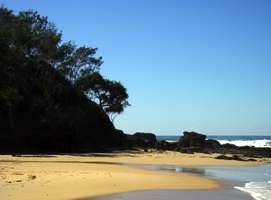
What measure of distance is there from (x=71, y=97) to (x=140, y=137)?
2112cm

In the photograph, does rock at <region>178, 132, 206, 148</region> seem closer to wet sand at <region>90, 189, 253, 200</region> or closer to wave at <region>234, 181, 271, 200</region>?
wave at <region>234, 181, 271, 200</region>

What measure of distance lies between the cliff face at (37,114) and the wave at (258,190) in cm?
2675

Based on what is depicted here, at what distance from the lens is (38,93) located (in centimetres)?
5188

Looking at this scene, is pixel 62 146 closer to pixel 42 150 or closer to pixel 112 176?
pixel 42 150

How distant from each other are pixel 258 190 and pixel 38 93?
35.0m

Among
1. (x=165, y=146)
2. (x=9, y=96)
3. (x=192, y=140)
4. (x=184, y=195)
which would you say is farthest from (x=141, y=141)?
(x=184, y=195)

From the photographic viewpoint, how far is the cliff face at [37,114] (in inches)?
1844

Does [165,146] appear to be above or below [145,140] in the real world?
below

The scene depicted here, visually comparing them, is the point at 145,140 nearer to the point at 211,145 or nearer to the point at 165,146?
the point at 165,146

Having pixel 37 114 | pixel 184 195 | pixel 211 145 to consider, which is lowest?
pixel 184 195

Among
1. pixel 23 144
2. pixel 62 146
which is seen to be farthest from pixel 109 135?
pixel 23 144

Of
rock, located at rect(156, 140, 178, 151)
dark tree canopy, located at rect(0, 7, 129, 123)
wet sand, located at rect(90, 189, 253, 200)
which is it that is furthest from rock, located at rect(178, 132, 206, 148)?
wet sand, located at rect(90, 189, 253, 200)

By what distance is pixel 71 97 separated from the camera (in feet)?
190

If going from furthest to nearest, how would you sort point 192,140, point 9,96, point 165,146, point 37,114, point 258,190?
point 192,140, point 165,146, point 37,114, point 9,96, point 258,190
